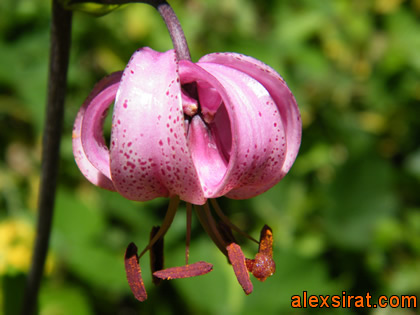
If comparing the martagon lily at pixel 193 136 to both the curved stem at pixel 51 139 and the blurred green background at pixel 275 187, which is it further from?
the blurred green background at pixel 275 187

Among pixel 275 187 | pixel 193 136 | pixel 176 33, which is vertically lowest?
pixel 275 187

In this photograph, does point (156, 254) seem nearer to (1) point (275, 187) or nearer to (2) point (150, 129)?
(2) point (150, 129)

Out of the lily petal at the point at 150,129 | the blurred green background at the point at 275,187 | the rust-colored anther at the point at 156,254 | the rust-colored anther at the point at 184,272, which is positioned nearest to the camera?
the lily petal at the point at 150,129

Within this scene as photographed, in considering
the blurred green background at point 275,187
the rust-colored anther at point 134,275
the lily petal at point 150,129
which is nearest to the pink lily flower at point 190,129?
the lily petal at point 150,129

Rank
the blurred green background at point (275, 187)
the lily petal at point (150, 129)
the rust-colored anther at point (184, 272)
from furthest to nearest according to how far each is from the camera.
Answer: the blurred green background at point (275, 187)
the rust-colored anther at point (184, 272)
the lily petal at point (150, 129)

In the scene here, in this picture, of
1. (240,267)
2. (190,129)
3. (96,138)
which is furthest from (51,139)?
(240,267)

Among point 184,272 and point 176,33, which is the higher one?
point 176,33
